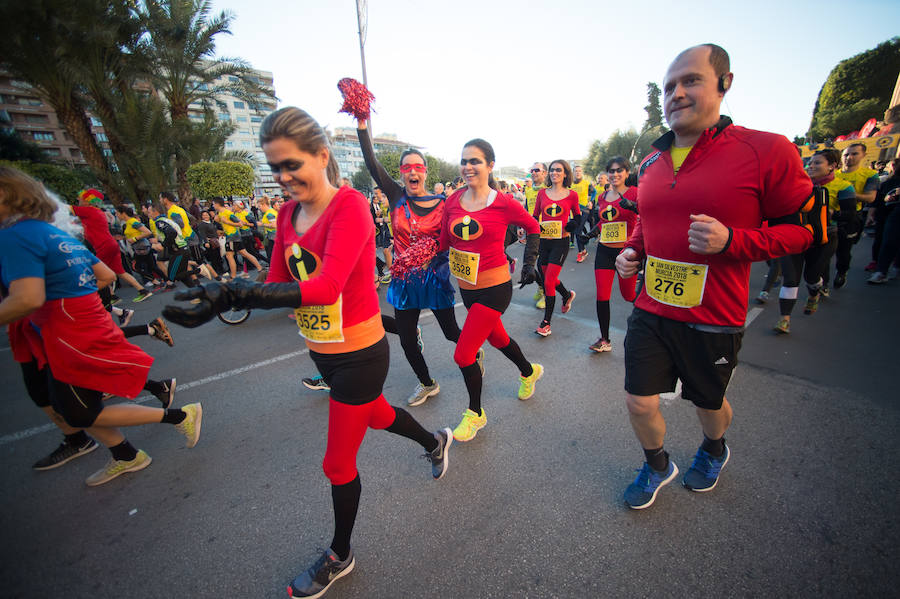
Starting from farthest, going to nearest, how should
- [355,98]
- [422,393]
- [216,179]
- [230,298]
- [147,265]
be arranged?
[216,179]
[147,265]
[422,393]
[355,98]
[230,298]

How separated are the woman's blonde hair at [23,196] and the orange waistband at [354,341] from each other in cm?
187

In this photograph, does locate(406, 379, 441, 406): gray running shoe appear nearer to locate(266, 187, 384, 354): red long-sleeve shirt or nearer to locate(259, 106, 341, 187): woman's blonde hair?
locate(266, 187, 384, 354): red long-sleeve shirt

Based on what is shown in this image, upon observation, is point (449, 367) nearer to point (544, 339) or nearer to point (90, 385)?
point (544, 339)

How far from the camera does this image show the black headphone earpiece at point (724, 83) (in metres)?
1.70

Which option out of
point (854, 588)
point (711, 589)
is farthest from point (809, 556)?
point (711, 589)

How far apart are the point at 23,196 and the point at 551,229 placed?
4.63m

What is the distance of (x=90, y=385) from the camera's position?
90.1 inches

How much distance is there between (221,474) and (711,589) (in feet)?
9.71

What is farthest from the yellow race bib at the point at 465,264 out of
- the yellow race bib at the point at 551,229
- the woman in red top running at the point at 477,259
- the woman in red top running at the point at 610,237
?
the yellow race bib at the point at 551,229

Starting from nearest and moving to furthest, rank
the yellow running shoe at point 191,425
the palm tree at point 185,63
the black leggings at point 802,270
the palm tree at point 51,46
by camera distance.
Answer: the yellow running shoe at point 191,425
the black leggings at point 802,270
the palm tree at point 51,46
the palm tree at point 185,63

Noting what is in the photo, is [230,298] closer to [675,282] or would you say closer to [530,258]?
[675,282]

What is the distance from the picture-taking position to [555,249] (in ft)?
15.7

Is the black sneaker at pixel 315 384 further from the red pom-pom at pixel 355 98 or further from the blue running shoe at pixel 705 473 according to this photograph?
the blue running shoe at pixel 705 473

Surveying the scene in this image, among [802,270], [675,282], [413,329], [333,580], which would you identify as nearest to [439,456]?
[333,580]
